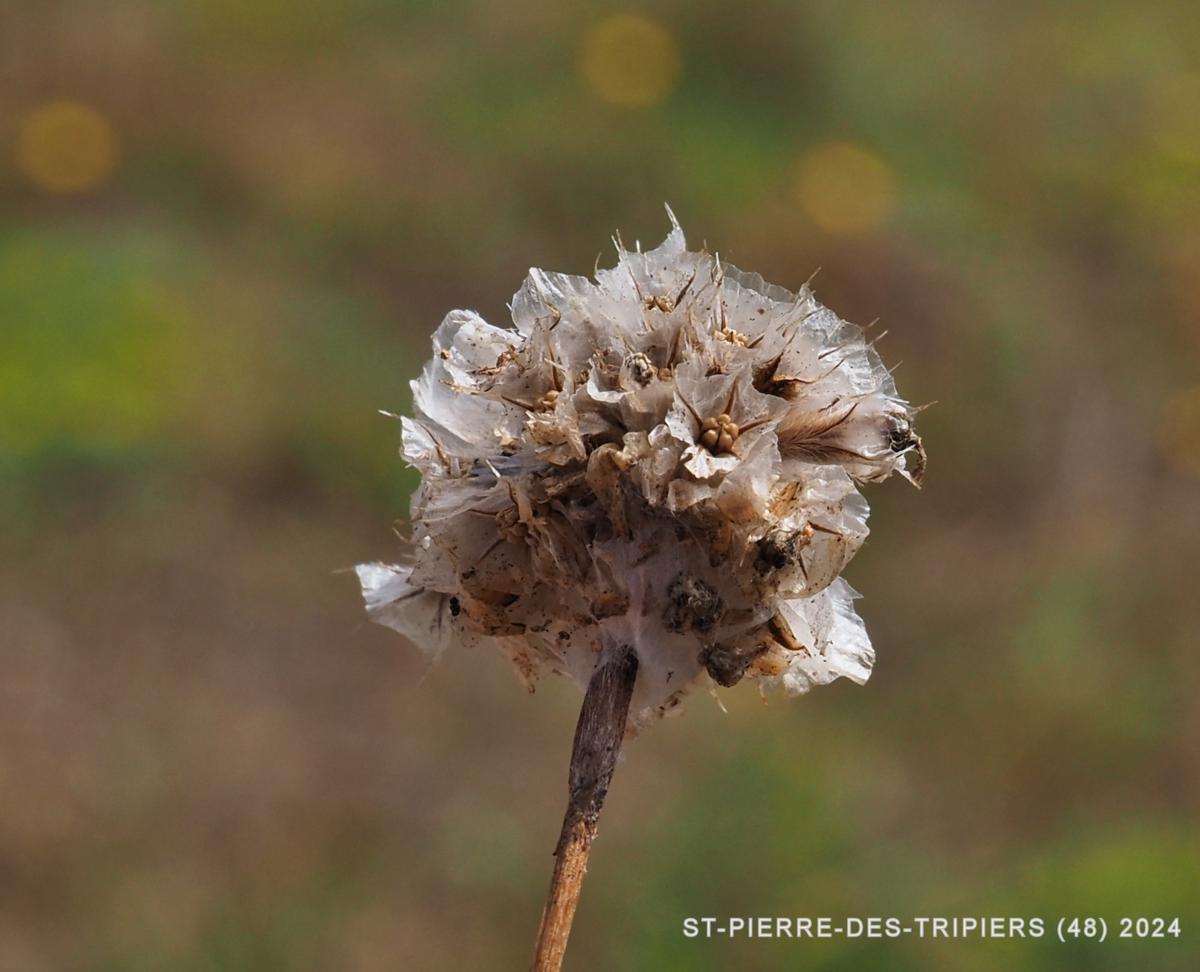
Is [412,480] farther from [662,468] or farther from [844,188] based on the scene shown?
[662,468]

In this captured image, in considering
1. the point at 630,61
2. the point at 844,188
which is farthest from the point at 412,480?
the point at 630,61

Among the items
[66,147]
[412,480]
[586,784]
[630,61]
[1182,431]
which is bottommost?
[586,784]

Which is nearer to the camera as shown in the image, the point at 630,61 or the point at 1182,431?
the point at 1182,431

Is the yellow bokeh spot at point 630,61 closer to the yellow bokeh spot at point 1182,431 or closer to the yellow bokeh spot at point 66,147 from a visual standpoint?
the yellow bokeh spot at point 66,147

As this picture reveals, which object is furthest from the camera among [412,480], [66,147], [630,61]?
[630,61]

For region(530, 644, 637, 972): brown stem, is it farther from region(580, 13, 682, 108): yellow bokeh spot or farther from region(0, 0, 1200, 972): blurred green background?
region(580, 13, 682, 108): yellow bokeh spot

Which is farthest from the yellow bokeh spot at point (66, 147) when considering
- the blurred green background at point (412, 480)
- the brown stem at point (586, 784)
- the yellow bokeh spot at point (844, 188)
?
the brown stem at point (586, 784)

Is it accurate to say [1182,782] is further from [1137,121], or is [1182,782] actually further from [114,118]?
[114,118]
